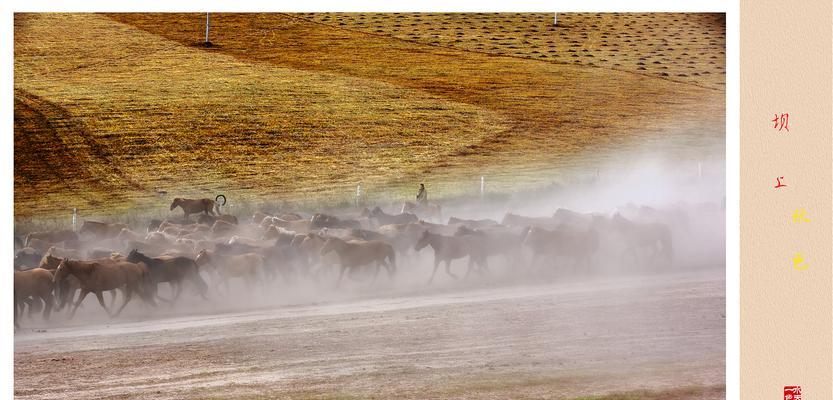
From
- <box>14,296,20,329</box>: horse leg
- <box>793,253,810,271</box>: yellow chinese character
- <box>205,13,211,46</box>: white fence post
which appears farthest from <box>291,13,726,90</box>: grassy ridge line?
<box>14,296,20,329</box>: horse leg

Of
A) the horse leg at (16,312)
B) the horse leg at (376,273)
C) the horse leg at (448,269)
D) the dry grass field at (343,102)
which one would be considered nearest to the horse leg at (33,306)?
the horse leg at (16,312)

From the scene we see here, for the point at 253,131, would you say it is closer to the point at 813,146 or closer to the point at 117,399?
the point at 117,399

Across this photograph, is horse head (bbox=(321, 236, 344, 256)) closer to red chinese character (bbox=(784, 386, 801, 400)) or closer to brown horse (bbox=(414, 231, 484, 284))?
brown horse (bbox=(414, 231, 484, 284))

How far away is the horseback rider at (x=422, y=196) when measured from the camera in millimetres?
10657

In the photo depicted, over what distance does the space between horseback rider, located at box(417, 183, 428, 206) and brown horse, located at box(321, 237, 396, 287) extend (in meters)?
0.66

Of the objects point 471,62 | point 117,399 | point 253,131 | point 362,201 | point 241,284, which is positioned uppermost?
point 471,62

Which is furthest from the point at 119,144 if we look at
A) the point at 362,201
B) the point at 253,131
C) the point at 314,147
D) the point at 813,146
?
the point at 813,146

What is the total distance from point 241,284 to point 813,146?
6.18 metres

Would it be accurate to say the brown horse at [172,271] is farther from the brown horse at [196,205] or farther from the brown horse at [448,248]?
the brown horse at [448,248]

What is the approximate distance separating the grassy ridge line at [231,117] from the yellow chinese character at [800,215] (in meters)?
3.31

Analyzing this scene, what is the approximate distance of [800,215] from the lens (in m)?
8.95

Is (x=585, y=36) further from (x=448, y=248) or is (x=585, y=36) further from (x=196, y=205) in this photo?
(x=196, y=205)

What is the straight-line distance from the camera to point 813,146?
29.4 feet

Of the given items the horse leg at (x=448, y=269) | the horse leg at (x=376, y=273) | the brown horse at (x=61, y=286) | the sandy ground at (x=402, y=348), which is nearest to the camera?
the sandy ground at (x=402, y=348)
